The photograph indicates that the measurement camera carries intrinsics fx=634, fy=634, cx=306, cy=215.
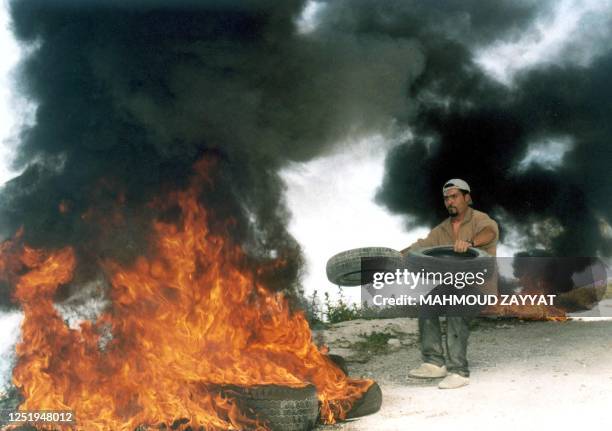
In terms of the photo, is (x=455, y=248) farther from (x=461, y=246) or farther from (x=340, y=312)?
(x=340, y=312)

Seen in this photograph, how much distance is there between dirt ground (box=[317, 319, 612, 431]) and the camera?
6.40m

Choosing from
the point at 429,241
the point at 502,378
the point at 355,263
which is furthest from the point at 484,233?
the point at 502,378

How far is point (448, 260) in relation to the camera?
303 inches

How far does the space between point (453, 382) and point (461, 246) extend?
5.46ft

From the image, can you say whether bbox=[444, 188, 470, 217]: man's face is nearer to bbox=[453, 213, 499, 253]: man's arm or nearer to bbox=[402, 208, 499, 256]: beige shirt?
bbox=[402, 208, 499, 256]: beige shirt

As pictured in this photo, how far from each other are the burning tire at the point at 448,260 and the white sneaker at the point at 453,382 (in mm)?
1284

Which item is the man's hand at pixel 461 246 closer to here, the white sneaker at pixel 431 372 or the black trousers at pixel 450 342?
the black trousers at pixel 450 342

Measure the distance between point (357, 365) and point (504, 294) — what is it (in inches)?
187

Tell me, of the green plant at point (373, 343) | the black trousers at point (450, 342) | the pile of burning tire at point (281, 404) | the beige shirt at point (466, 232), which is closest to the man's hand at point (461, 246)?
the beige shirt at point (466, 232)

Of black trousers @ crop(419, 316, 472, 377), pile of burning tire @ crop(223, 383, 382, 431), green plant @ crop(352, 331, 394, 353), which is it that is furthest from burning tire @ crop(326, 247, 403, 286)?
pile of burning tire @ crop(223, 383, 382, 431)

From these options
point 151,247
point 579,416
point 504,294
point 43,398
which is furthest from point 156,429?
point 504,294

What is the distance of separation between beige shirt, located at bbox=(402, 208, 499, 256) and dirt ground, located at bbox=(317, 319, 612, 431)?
174 cm

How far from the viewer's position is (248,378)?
675 centimetres

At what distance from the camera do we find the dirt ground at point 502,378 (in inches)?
252
